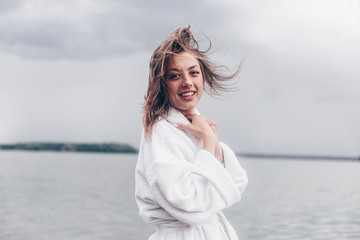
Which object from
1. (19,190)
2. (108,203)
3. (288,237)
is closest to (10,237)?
(288,237)

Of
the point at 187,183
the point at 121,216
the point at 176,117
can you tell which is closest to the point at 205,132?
the point at 176,117

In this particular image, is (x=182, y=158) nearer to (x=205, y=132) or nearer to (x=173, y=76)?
(x=205, y=132)

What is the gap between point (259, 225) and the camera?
15883 millimetres

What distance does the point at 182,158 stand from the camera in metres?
2.18

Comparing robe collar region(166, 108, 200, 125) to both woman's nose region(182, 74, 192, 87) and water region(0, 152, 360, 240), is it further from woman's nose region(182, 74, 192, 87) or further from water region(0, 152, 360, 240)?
water region(0, 152, 360, 240)

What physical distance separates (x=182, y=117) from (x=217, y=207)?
461 millimetres

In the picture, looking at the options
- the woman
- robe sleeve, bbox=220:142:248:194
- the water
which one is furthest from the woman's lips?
the water

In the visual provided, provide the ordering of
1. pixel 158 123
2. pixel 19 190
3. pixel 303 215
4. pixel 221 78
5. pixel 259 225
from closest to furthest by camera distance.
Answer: pixel 158 123 < pixel 221 78 < pixel 259 225 < pixel 303 215 < pixel 19 190

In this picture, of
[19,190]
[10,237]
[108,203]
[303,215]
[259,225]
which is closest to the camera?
[10,237]

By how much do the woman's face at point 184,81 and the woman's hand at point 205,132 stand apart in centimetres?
7

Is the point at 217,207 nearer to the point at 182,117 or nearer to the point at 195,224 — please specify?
the point at 195,224

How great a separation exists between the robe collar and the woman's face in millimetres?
26

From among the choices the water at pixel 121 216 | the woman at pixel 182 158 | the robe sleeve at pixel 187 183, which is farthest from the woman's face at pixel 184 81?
the water at pixel 121 216

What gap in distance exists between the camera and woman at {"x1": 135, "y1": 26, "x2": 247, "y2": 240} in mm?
2094
